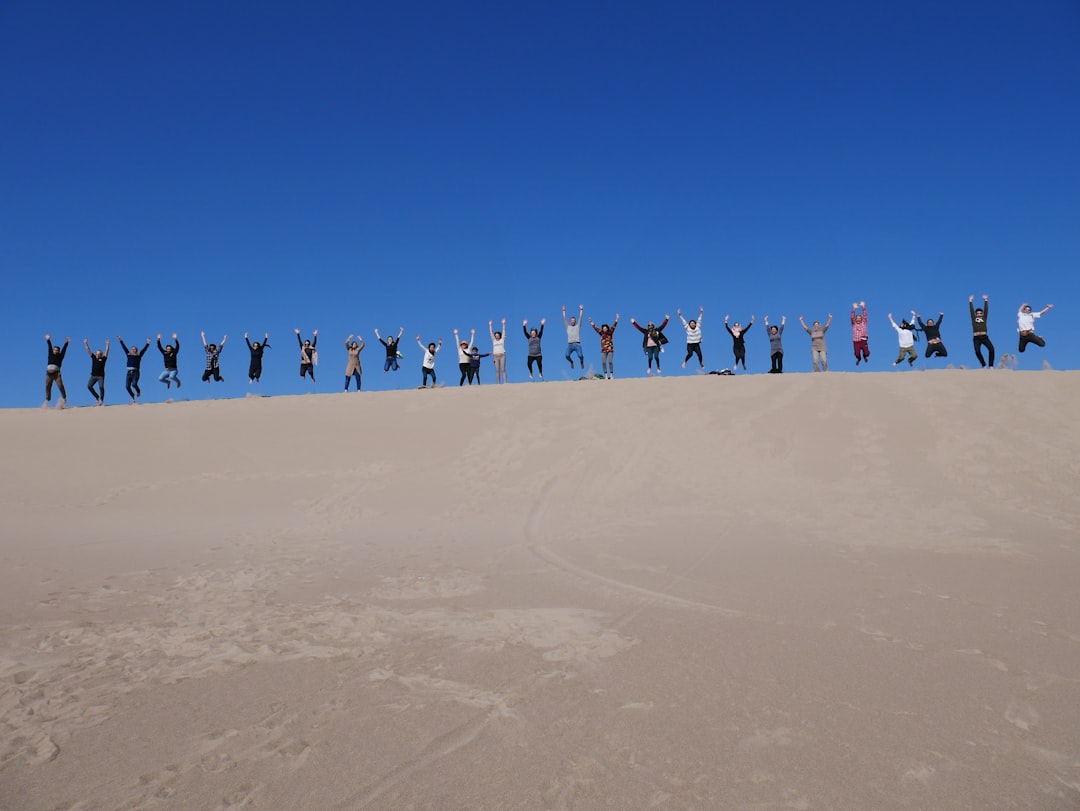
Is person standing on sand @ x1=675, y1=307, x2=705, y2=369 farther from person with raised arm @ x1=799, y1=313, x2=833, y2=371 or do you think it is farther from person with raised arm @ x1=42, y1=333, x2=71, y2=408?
person with raised arm @ x1=42, y1=333, x2=71, y2=408

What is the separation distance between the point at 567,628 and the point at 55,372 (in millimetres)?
16304

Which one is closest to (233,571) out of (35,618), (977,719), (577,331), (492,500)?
(35,618)

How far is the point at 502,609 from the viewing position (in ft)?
13.0

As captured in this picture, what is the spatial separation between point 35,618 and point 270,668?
187 cm

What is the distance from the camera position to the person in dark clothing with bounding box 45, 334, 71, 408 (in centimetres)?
1419

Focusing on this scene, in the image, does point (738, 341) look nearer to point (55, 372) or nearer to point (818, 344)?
point (818, 344)

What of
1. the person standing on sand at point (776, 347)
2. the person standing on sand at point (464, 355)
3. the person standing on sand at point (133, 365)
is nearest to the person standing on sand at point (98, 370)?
the person standing on sand at point (133, 365)

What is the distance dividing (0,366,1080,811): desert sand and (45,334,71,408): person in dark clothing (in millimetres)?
5980

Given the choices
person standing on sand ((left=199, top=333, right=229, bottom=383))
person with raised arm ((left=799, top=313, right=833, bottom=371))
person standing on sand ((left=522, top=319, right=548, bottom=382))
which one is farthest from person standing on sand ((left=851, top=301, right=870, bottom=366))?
person standing on sand ((left=199, top=333, right=229, bottom=383))

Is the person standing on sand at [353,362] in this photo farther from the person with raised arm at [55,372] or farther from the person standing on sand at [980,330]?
the person standing on sand at [980,330]

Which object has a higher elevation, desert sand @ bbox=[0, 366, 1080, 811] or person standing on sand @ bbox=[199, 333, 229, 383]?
person standing on sand @ bbox=[199, 333, 229, 383]

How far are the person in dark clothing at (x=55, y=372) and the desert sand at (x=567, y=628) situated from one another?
5.98 meters

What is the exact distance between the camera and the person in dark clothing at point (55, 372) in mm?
14188

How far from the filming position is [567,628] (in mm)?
3537
